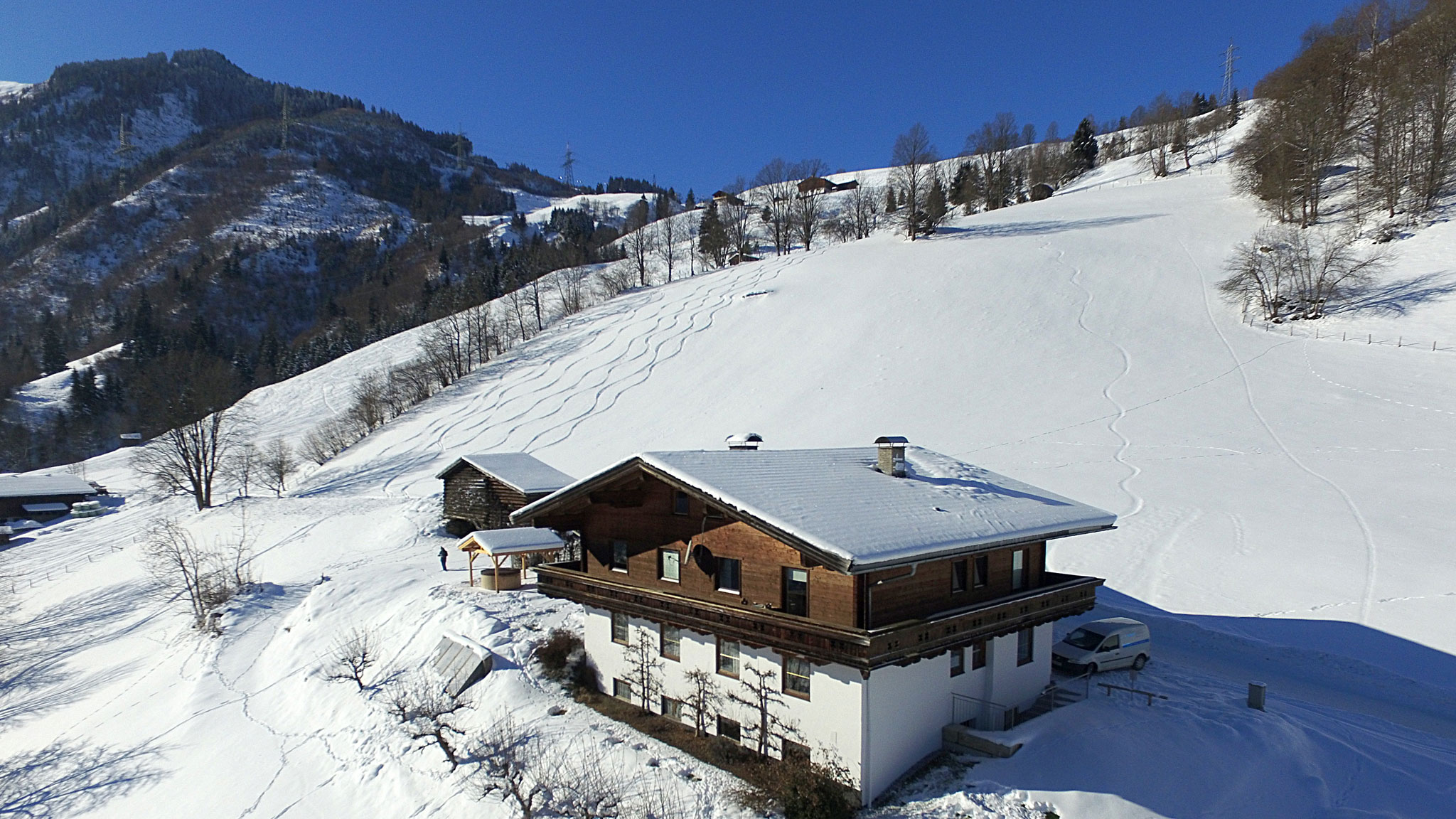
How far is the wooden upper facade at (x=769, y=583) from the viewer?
12.0 m

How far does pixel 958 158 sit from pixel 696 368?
421 feet

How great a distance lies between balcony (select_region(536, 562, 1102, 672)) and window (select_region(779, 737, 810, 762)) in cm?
198

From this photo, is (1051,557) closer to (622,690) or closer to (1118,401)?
(622,690)

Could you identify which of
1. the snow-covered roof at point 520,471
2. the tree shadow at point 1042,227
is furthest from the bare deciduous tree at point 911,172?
the snow-covered roof at point 520,471

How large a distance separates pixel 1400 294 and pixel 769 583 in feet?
168

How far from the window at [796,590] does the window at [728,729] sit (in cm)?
312

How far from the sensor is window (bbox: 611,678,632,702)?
54.9ft

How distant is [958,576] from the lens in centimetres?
1413

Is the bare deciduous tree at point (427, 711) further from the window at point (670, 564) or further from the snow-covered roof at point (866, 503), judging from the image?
the window at point (670, 564)

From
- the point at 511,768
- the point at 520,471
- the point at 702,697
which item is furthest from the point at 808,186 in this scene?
the point at 511,768

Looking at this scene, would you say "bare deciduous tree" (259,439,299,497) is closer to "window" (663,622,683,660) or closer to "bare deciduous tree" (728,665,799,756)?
"window" (663,622,683,660)

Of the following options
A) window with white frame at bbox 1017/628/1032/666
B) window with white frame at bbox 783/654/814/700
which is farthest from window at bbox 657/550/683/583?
window with white frame at bbox 1017/628/1032/666

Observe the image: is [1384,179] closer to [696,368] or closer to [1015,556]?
[696,368]

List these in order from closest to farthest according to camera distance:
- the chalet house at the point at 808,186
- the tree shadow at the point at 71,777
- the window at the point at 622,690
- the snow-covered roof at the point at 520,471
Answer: the window at the point at 622,690
the tree shadow at the point at 71,777
the snow-covered roof at the point at 520,471
the chalet house at the point at 808,186
